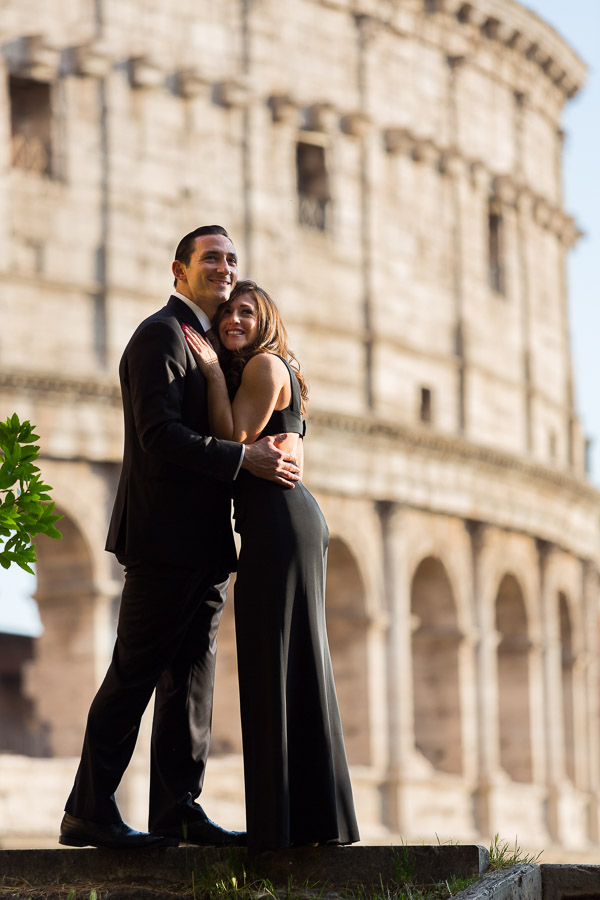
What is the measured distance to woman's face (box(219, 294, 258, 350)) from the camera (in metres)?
6.70

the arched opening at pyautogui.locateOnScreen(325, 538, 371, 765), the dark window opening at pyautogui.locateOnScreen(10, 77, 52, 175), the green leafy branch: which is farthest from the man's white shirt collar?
the arched opening at pyautogui.locateOnScreen(325, 538, 371, 765)

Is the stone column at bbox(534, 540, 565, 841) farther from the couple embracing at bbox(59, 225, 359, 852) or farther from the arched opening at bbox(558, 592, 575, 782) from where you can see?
the couple embracing at bbox(59, 225, 359, 852)

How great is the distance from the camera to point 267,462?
6492 mm

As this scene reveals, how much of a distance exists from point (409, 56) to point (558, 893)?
970 inches

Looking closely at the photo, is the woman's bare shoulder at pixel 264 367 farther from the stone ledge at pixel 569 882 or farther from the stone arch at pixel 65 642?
the stone arch at pixel 65 642

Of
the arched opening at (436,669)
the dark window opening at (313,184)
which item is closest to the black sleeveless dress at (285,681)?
the dark window opening at (313,184)

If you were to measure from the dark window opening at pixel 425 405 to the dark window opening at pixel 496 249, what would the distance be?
333cm

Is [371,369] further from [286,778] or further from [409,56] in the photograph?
[286,778]

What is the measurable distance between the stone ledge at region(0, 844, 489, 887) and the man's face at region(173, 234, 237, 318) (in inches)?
74.6

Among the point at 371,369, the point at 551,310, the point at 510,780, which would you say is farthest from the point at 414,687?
the point at 551,310

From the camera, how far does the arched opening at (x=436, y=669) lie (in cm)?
2908

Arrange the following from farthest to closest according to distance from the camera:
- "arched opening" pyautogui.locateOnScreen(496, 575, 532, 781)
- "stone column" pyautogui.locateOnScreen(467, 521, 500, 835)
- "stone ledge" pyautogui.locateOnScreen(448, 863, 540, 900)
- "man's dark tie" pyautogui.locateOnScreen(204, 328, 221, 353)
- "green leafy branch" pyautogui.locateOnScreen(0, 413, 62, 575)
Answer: "arched opening" pyautogui.locateOnScreen(496, 575, 532, 781), "stone column" pyautogui.locateOnScreen(467, 521, 500, 835), "man's dark tie" pyautogui.locateOnScreen(204, 328, 221, 353), "green leafy branch" pyautogui.locateOnScreen(0, 413, 62, 575), "stone ledge" pyautogui.locateOnScreen(448, 863, 540, 900)

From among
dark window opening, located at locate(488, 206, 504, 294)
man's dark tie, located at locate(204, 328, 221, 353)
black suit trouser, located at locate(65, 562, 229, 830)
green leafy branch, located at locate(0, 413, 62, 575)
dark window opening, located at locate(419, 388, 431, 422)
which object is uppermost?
dark window opening, located at locate(488, 206, 504, 294)

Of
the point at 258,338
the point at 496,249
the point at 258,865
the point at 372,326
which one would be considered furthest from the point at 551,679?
the point at 258,865
